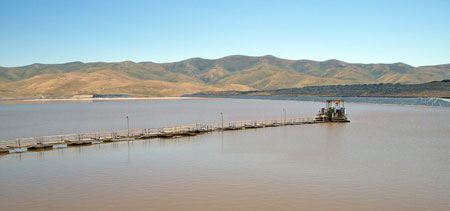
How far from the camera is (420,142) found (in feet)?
129

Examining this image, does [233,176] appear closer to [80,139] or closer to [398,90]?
[80,139]

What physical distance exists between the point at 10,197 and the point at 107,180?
17.6 feet

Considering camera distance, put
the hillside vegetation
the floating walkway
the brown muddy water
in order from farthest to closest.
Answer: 1. the hillside vegetation
2. the floating walkway
3. the brown muddy water

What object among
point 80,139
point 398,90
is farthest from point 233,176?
point 398,90

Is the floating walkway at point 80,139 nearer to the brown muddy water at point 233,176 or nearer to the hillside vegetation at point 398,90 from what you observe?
the brown muddy water at point 233,176

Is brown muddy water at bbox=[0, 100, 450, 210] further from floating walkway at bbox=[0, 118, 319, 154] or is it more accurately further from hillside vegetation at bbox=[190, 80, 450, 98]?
hillside vegetation at bbox=[190, 80, 450, 98]

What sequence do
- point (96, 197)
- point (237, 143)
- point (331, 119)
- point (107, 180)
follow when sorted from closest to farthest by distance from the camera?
point (96, 197), point (107, 180), point (237, 143), point (331, 119)

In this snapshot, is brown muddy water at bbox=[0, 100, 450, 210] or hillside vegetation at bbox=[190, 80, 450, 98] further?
hillside vegetation at bbox=[190, 80, 450, 98]

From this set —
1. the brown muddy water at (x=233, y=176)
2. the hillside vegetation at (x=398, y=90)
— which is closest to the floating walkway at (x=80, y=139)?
the brown muddy water at (x=233, y=176)

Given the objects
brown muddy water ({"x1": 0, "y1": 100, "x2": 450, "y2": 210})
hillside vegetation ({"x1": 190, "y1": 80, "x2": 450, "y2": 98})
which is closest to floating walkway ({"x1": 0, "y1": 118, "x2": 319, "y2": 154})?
brown muddy water ({"x1": 0, "y1": 100, "x2": 450, "y2": 210})

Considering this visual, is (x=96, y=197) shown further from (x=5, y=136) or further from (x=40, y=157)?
(x=5, y=136)

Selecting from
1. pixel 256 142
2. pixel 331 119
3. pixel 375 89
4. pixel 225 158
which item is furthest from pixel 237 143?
pixel 375 89

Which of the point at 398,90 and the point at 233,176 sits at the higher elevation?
the point at 398,90

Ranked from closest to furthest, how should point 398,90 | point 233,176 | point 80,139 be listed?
point 233,176, point 80,139, point 398,90
